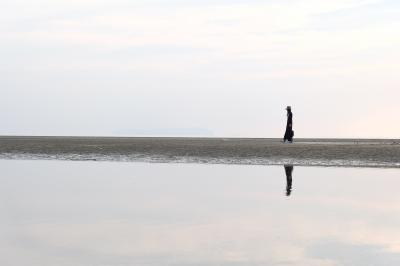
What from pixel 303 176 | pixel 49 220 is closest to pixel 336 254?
pixel 49 220

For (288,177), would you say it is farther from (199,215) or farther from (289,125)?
(289,125)

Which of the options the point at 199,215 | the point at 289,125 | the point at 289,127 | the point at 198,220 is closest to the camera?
the point at 198,220

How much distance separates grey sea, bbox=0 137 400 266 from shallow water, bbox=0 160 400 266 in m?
0.02

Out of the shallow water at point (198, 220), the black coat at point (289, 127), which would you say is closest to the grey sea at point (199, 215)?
the shallow water at point (198, 220)

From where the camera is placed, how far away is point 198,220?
1142cm

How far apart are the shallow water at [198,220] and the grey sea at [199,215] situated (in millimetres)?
17

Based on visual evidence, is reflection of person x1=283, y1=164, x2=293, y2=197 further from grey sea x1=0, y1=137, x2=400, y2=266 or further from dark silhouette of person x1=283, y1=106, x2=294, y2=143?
dark silhouette of person x1=283, y1=106, x2=294, y2=143

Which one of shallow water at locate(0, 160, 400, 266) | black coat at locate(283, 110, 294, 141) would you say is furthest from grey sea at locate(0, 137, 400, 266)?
black coat at locate(283, 110, 294, 141)

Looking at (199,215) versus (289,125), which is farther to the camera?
(289,125)

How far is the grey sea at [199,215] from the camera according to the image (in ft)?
28.3

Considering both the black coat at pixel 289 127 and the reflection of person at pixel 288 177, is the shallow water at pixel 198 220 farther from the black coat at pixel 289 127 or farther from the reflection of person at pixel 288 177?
the black coat at pixel 289 127

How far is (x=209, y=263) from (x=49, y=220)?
413cm

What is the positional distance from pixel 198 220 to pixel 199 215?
594 mm

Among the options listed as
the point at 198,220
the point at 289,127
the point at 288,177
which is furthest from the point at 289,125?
the point at 198,220
